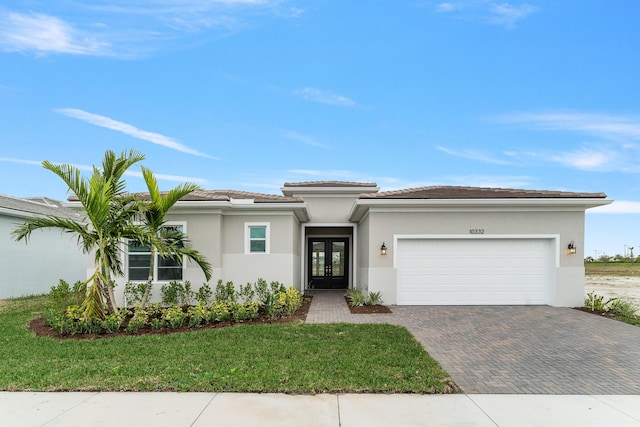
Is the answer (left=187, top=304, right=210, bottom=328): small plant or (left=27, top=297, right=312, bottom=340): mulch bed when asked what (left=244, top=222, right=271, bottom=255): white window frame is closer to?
(left=27, top=297, right=312, bottom=340): mulch bed

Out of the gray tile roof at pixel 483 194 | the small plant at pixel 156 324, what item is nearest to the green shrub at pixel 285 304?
the small plant at pixel 156 324

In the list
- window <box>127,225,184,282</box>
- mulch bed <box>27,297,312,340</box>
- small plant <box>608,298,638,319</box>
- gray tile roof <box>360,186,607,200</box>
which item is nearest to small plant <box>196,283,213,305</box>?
window <box>127,225,184,282</box>

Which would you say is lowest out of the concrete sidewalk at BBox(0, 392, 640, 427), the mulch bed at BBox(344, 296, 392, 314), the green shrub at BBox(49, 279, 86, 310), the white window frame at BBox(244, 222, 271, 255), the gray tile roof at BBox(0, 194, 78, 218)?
the mulch bed at BBox(344, 296, 392, 314)

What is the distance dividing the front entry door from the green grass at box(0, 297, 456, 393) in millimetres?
8796

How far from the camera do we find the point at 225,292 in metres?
10.6

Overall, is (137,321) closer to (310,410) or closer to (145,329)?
(145,329)

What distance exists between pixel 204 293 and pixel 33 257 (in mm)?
9006

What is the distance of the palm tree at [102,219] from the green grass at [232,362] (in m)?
1.40

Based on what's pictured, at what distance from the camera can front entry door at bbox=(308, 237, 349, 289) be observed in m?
16.8

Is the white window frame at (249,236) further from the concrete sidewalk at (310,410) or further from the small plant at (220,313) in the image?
the concrete sidewalk at (310,410)

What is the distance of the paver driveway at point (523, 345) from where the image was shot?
500cm

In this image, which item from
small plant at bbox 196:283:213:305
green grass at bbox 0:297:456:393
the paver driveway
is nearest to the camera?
green grass at bbox 0:297:456:393

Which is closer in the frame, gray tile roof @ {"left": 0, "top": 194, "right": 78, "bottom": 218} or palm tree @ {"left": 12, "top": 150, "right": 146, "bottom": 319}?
palm tree @ {"left": 12, "top": 150, "right": 146, "bottom": 319}

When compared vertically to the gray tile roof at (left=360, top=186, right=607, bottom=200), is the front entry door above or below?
below
